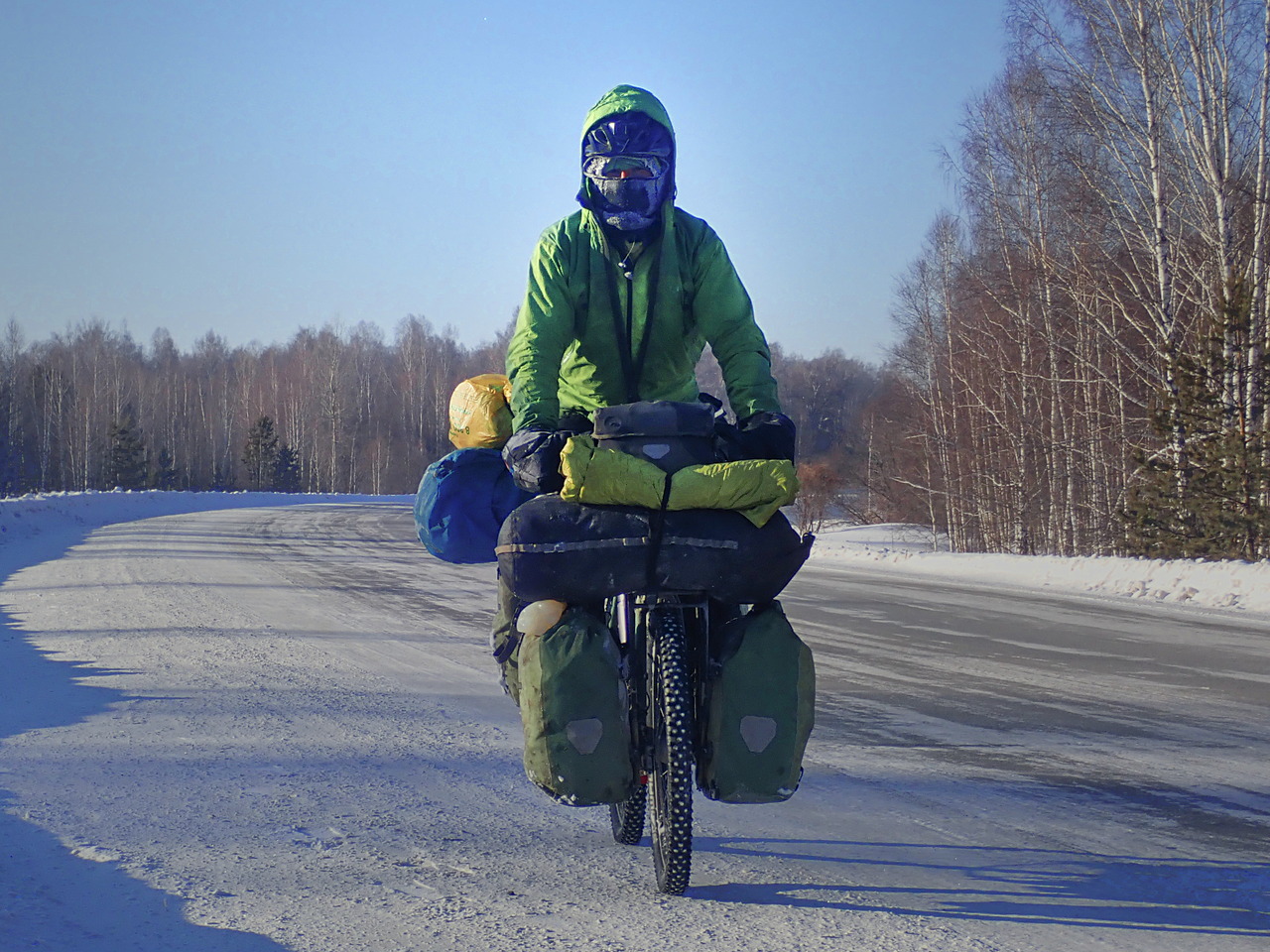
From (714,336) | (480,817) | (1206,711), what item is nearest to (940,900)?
(480,817)

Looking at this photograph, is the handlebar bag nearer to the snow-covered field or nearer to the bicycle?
the bicycle

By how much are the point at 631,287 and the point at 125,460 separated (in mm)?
65268

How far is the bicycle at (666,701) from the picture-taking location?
9.35 feet

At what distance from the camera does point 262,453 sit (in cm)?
6475

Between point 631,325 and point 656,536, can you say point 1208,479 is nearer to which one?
point 631,325

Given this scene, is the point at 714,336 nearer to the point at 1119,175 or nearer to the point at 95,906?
the point at 95,906

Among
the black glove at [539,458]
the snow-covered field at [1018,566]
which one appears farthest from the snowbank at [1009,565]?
the black glove at [539,458]

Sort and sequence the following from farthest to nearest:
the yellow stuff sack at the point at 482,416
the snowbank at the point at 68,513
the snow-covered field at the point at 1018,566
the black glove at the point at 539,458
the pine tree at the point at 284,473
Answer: the pine tree at the point at 284,473 → the snowbank at the point at 68,513 → the snow-covered field at the point at 1018,566 → the yellow stuff sack at the point at 482,416 → the black glove at the point at 539,458

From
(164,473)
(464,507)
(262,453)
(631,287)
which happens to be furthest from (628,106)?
(164,473)

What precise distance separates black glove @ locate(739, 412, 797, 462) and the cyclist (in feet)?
0.33

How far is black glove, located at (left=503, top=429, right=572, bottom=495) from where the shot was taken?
9.86ft

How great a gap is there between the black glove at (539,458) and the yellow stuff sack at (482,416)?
1.05 metres

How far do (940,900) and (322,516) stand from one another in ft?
82.9

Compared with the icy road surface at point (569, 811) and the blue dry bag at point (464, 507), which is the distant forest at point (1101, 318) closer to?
the icy road surface at point (569, 811)
